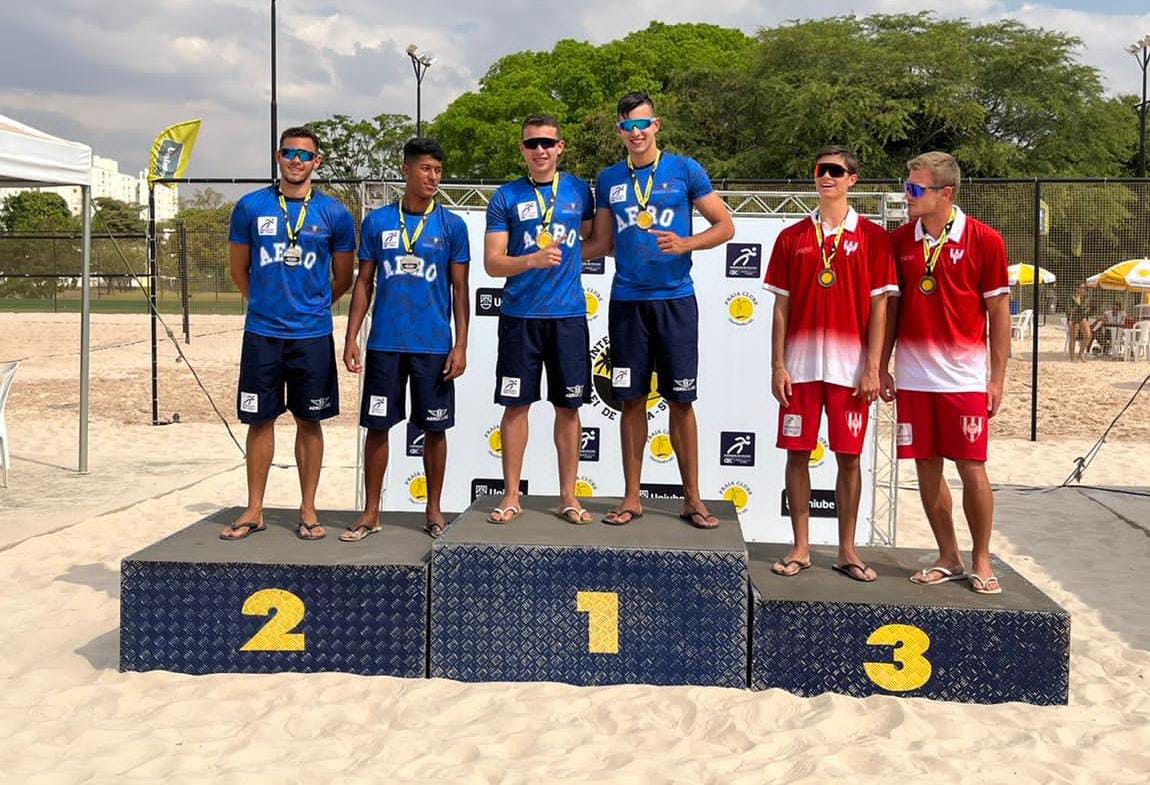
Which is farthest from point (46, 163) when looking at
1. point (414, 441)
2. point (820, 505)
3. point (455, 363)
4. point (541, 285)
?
point (820, 505)

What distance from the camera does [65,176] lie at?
301 inches

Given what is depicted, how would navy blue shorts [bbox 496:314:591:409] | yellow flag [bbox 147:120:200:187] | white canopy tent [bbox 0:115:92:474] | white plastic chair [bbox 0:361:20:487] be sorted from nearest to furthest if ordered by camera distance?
navy blue shorts [bbox 496:314:591:409] < white canopy tent [bbox 0:115:92:474] < white plastic chair [bbox 0:361:20:487] < yellow flag [bbox 147:120:200:187]

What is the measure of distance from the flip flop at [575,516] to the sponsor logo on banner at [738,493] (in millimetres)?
2449


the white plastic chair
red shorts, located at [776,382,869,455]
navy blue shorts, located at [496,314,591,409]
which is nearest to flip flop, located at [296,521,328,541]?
navy blue shorts, located at [496,314,591,409]

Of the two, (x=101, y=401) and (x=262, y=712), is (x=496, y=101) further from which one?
(x=262, y=712)

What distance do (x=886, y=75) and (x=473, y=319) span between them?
2920 centimetres

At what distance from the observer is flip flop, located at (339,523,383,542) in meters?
4.58

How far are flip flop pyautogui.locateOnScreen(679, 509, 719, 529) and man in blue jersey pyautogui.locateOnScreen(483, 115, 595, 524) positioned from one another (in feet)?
1.41

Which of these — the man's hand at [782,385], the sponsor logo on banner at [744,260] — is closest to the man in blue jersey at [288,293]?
the man's hand at [782,385]

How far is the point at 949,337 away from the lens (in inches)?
162

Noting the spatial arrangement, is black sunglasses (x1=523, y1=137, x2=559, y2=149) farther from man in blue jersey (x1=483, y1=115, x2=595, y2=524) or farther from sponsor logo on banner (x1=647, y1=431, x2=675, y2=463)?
sponsor logo on banner (x1=647, y1=431, x2=675, y2=463)

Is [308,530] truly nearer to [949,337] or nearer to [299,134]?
[299,134]

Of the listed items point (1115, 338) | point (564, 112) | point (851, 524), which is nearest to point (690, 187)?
point (851, 524)

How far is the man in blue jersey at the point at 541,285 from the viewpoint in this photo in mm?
4473
